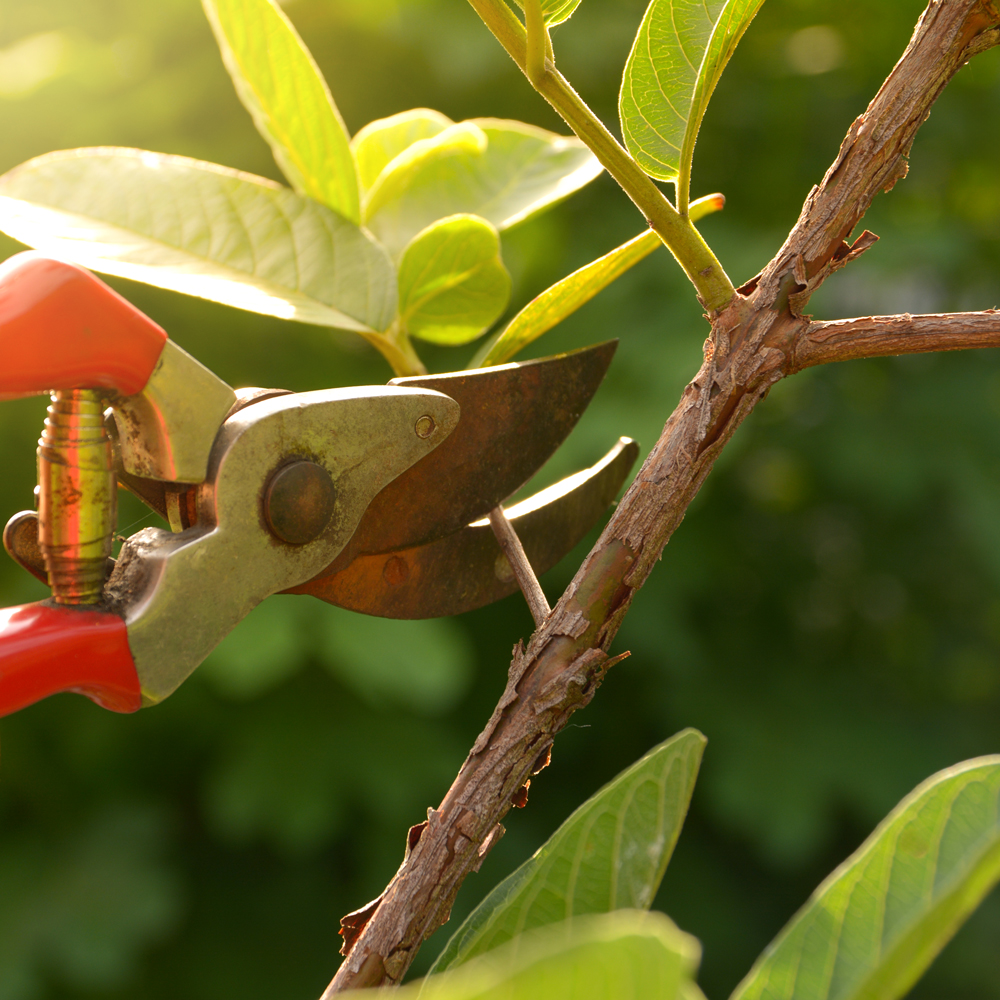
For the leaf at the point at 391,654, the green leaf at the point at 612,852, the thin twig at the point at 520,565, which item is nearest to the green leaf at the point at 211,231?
the thin twig at the point at 520,565

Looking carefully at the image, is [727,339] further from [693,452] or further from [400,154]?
[400,154]

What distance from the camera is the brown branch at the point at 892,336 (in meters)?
0.42

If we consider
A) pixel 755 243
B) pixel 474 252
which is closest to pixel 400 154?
pixel 474 252

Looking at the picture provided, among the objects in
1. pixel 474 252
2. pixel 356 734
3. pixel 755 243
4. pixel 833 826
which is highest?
pixel 474 252

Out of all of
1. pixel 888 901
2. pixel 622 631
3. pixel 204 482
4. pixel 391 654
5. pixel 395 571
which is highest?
pixel 204 482

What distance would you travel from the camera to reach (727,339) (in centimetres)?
43

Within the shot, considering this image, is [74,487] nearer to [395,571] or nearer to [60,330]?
[60,330]

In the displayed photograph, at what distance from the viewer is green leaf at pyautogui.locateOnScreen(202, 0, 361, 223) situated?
0.47 m

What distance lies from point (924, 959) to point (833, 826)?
2.50 m

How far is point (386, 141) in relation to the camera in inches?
23.0

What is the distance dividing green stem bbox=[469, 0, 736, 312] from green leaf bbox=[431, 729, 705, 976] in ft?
0.68

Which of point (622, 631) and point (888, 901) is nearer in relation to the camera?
point (888, 901)

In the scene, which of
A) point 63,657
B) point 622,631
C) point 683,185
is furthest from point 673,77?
point 622,631

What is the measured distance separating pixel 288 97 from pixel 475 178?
5.4 inches
